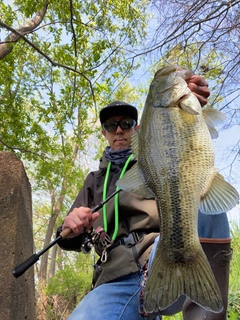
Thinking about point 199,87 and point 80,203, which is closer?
point 199,87

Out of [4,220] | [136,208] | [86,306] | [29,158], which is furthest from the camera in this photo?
[29,158]

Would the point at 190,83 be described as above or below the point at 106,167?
above

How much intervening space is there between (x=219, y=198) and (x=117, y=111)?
4.63ft

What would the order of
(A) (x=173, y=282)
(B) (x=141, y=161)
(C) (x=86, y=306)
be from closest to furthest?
(A) (x=173, y=282) → (B) (x=141, y=161) → (C) (x=86, y=306)

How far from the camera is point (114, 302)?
2061 mm

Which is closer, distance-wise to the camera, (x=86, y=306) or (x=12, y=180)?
(x=86, y=306)

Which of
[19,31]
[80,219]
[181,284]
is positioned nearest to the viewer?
[181,284]

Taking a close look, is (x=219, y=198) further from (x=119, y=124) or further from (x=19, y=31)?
(x=19, y=31)

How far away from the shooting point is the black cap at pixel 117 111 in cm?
270

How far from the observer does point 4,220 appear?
3.31 metres

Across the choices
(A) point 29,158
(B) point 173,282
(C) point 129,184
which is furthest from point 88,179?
(A) point 29,158

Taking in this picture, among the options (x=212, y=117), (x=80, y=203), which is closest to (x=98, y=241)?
(x=80, y=203)

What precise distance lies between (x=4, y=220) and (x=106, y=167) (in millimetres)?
1292

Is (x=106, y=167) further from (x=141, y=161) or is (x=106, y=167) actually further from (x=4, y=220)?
(x=4, y=220)
